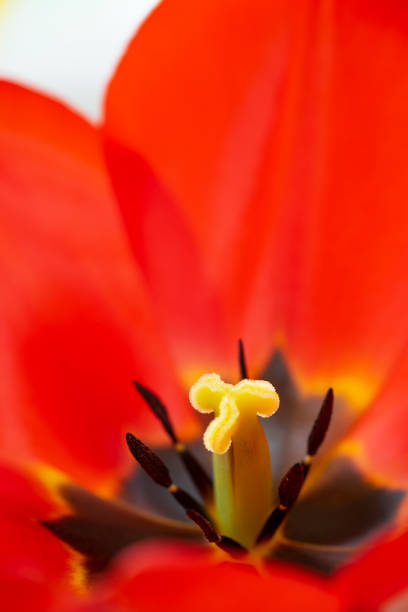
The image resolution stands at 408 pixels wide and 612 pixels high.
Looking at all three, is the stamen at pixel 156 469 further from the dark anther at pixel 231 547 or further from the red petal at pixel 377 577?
the red petal at pixel 377 577

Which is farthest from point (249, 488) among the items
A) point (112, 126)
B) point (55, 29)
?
point (55, 29)

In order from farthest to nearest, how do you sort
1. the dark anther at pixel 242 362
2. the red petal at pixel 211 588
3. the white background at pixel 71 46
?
the white background at pixel 71 46
the dark anther at pixel 242 362
the red petal at pixel 211 588

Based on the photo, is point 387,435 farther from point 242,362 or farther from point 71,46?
point 71,46

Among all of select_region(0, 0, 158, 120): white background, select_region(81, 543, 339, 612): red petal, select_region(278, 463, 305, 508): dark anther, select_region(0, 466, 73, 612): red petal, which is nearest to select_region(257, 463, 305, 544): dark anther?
select_region(278, 463, 305, 508): dark anther

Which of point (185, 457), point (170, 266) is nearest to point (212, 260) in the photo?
point (170, 266)

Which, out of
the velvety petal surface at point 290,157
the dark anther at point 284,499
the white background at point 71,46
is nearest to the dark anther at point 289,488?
the dark anther at point 284,499

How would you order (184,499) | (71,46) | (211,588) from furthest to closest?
(71,46) < (184,499) < (211,588)

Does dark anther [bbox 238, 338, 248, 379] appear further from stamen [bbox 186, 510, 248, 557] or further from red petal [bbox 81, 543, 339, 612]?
red petal [bbox 81, 543, 339, 612]
